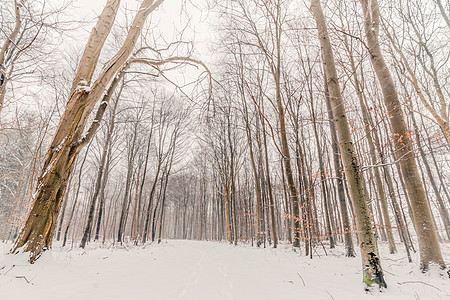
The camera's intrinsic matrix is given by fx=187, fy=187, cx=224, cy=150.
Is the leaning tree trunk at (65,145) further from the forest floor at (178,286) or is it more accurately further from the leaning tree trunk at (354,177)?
the leaning tree trunk at (354,177)

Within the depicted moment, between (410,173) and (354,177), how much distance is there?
1947 mm

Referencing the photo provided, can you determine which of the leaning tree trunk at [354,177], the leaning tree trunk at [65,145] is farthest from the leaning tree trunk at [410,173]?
the leaning tree trunk at [65,145]

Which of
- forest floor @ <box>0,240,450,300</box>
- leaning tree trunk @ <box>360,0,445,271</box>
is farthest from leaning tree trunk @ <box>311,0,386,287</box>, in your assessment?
leaning tree trunk @ <box>360,0,445,271</box>

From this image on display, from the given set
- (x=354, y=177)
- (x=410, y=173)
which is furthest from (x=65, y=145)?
(x=410, y=173)

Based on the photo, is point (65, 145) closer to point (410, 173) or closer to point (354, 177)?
point (354, 177)

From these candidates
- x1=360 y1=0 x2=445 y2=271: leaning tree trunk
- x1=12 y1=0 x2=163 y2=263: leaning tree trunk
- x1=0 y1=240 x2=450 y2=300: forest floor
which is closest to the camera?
→ x1=0 y1=240 x2=450 y2=300: forest floor

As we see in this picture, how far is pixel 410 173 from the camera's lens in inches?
144

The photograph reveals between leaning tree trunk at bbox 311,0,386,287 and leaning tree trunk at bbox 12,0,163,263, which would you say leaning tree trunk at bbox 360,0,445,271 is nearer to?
leaning tree trunk at bbox 311,0,386,287

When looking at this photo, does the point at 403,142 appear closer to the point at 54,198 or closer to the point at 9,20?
the point at 54,198

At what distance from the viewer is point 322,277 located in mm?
3283

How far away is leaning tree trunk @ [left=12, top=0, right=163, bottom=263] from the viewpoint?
2.40 meters

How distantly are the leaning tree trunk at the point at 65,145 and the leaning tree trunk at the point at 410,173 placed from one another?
4308 millimetres

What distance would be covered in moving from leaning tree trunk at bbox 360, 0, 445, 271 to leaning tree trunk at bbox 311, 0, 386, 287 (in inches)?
30.1

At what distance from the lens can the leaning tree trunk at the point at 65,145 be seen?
7.88 feet
